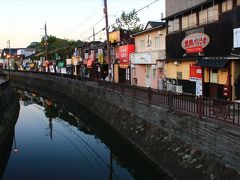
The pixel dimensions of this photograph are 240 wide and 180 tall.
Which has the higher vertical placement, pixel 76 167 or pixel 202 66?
pixel 202 66

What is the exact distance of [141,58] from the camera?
36.4 meters

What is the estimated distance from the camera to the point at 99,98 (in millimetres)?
34719

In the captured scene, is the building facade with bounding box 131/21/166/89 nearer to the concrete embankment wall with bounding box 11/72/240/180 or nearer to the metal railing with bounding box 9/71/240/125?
the concrete embankment wall with bounding box 11/72/240/180

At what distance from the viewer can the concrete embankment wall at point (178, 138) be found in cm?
1258

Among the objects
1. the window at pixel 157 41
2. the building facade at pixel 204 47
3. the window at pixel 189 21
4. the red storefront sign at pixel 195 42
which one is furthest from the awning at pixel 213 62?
the window at pixel 157 41

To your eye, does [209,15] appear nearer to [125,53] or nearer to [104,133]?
[104,133]

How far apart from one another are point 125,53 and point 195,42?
771 inches

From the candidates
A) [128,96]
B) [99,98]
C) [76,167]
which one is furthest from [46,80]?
[76,167]

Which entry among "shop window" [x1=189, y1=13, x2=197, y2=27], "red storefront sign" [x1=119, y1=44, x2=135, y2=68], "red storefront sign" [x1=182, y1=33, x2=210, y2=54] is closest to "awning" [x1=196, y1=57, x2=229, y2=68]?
"red storefront sign" [x1=182, y1=33, x2=210, y2=54]

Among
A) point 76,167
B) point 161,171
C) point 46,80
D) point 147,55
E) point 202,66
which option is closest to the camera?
point 161,171

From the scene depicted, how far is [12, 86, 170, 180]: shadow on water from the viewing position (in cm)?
1852

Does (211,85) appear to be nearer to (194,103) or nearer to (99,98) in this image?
(194,103)

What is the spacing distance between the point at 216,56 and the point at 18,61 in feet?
400

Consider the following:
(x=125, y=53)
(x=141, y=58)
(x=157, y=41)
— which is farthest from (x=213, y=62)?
(x=125, y=53)
